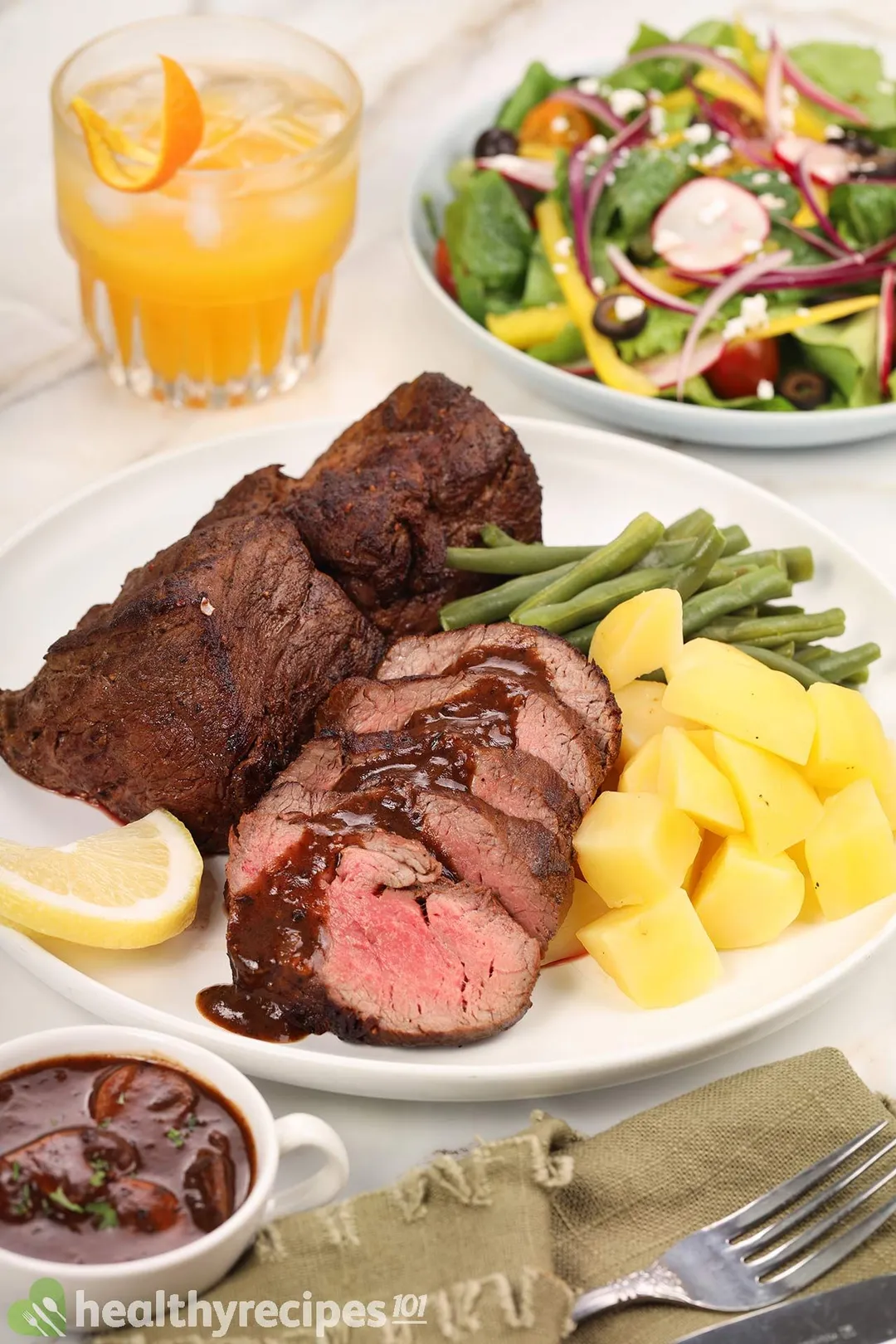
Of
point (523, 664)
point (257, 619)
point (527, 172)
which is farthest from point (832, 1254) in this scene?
point (527, 172)

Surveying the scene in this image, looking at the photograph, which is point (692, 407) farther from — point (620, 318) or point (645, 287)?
point (645, 287)

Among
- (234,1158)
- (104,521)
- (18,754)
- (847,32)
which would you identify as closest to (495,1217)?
(234,1158)

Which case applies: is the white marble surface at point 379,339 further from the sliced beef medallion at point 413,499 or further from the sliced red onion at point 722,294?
the sliced beef medallion at point 413,499

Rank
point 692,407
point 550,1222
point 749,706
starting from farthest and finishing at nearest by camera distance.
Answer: point 692,407, point 749,706, point 550,1222

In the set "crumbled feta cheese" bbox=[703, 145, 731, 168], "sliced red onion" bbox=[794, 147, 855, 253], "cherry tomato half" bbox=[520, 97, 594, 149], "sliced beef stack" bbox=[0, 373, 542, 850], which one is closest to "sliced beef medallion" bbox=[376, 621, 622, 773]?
"sliced beef stack" bbox=[0, 373, 542, 850]

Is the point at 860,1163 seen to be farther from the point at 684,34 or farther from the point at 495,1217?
the point at 684,34

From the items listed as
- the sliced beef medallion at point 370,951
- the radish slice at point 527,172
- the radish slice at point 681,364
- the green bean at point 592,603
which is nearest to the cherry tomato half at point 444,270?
the radish slice at point 527,172

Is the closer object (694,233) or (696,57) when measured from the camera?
(694,233)
